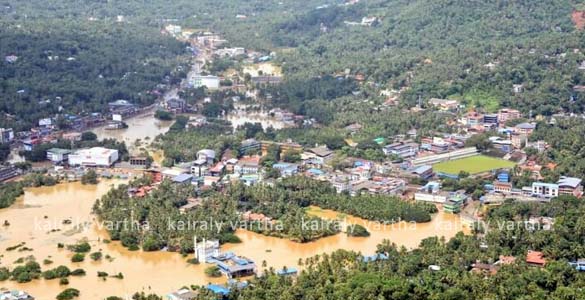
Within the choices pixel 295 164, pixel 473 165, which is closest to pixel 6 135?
pixel 295 164

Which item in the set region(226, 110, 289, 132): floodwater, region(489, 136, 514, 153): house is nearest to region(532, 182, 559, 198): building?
region(489, 136, 514, 153): house

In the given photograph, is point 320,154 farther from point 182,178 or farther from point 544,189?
point 544,189

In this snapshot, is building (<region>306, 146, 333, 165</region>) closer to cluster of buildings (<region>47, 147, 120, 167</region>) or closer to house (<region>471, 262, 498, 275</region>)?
cluster of buildings (<region>47, 147, 120, 167</region>)

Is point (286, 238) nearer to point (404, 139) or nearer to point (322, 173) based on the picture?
point (322, 173)

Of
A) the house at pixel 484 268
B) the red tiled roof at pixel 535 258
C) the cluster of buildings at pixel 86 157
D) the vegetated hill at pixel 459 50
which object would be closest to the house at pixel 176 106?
the vegetated hill at pixel 459 50

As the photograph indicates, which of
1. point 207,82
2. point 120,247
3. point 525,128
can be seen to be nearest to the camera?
point 120,247
